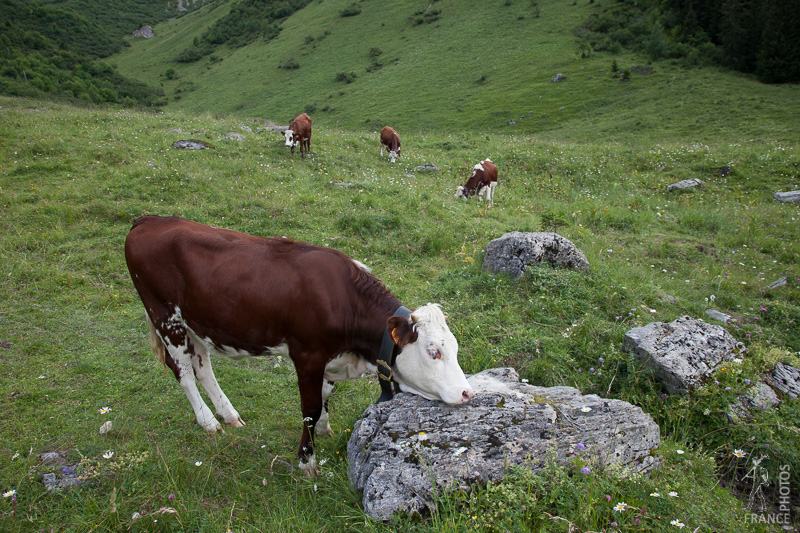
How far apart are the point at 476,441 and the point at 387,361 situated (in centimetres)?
102

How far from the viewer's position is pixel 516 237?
7.92 meters

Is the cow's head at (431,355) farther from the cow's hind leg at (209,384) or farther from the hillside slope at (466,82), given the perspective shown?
the hillside slope at (466,82)

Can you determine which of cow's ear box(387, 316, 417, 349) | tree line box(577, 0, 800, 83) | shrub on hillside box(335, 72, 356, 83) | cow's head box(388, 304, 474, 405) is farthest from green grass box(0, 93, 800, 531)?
shrub on hillside box(335, 72, 356, 83)

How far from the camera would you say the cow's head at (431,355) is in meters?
3.77

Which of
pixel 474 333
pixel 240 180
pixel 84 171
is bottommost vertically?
pixel 474 333

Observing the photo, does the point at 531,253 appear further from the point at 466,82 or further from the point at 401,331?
the point at 466,82

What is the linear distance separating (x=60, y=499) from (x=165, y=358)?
171 centimetres

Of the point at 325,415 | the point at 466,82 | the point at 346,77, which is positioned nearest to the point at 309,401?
the point at 325,415

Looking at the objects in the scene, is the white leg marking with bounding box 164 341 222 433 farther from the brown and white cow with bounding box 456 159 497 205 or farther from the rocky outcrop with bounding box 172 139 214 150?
the rocky outcrop with bounding box 172 139 214 150

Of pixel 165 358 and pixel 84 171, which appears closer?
pixel 165 358

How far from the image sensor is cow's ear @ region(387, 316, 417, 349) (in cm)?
377

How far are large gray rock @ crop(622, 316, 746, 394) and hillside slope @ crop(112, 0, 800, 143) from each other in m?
22.3

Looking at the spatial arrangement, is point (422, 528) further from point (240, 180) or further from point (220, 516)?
point (240, 180)

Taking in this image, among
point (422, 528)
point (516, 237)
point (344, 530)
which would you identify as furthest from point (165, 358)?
point (516, 237)
